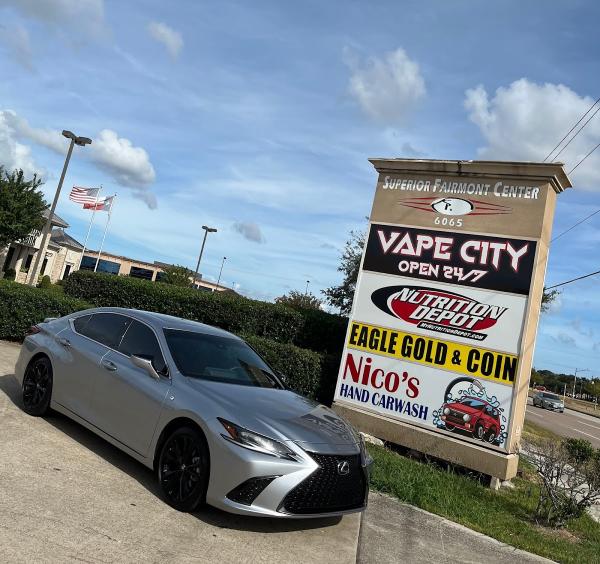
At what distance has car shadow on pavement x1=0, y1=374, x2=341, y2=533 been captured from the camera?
4375 mm

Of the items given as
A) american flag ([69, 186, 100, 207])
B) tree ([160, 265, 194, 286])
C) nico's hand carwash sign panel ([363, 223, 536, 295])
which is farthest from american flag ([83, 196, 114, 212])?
nico's hand carwash sign panel ([363, 223, 536, 295])

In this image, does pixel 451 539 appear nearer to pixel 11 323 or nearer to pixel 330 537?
pixel 330 537

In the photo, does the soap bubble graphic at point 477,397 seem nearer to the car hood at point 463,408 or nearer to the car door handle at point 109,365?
the car hood at point 463,408

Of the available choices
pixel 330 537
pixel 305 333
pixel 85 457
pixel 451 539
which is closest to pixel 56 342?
pixel 85 457

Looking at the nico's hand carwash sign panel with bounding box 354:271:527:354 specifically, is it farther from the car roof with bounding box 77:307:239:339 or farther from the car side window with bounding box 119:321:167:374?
the car side window with bounding box 119:321:167:374

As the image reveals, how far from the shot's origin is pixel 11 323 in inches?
420

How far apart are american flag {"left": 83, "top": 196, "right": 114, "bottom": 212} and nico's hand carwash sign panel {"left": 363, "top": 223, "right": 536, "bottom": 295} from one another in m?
24.7

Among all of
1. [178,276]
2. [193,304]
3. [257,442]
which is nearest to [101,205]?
[178,276]

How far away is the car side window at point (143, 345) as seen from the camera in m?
5.14

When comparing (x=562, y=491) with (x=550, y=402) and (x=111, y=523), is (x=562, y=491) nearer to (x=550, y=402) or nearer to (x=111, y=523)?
(x=111, y=523)

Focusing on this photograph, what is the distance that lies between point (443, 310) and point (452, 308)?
0.15m

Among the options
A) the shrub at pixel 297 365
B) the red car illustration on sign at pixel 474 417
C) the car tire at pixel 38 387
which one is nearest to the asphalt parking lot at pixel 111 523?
the car tire at pixel 38 387

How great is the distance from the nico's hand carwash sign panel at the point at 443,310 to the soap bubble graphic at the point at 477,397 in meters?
0.65

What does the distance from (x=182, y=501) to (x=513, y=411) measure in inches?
215
